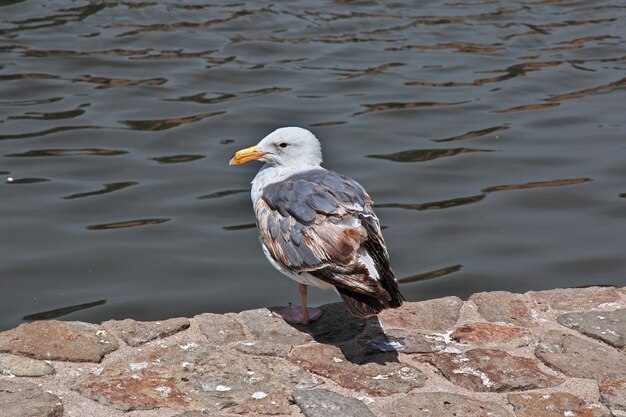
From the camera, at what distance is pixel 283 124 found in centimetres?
1046

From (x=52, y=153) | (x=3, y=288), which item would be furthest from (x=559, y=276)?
(x=52, y=153)

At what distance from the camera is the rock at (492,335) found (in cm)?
525

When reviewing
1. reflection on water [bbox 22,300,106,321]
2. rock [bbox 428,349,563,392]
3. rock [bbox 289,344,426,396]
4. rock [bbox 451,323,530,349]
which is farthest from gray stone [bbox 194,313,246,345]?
reflection on water [bbox 22,300,106,321]

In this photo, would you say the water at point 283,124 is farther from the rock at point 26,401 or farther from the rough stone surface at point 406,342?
the rock at point 26,401

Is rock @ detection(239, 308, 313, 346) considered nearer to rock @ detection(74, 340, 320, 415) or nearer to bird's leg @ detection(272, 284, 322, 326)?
bird's leg @ detection(272, 284, 322, 326)

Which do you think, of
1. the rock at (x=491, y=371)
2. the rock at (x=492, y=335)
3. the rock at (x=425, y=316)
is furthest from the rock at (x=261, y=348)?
the rock at (x=492, y=335)

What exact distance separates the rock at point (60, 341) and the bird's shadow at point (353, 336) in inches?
39.1

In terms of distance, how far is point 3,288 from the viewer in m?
7.19

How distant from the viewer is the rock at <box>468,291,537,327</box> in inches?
219

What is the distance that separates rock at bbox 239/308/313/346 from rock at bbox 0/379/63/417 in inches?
46.8

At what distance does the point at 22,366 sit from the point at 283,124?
5.90 metres

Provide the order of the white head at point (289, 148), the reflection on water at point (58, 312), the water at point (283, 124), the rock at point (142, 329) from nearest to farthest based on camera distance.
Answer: the rock at point (142, 329) → the white head at point (289, 148) → the reflection on water at point (58, 312) → the water at point (283, 124)

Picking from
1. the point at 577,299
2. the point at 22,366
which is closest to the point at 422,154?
the point at 577,299

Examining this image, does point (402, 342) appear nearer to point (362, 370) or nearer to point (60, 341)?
point (362, 370)
